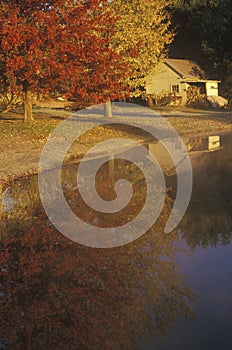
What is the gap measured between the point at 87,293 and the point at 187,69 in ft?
166

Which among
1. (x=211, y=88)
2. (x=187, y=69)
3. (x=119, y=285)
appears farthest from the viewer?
(x=211, y=88)

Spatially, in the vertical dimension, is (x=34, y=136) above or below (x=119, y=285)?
above

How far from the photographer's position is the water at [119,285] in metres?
→ 4.25

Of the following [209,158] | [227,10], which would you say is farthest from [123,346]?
[227,10]

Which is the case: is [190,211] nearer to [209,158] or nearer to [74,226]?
[74,226]

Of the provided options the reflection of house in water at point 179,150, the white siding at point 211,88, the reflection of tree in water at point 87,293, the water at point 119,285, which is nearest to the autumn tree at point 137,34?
the reflection of house in water at point 179,150

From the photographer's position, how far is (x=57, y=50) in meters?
21.5

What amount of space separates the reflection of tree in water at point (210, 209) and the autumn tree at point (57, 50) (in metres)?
10.8

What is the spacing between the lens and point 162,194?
32.9 feet

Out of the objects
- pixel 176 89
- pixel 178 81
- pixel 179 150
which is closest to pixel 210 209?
pixel 179 150

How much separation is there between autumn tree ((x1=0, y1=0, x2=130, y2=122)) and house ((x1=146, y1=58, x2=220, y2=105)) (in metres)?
28.1

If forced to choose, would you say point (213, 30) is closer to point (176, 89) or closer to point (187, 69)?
point (187, 69)

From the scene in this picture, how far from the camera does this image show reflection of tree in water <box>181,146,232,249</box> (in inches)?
277

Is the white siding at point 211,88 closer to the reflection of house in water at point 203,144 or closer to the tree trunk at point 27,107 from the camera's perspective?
the tree trunk at point 27,107
